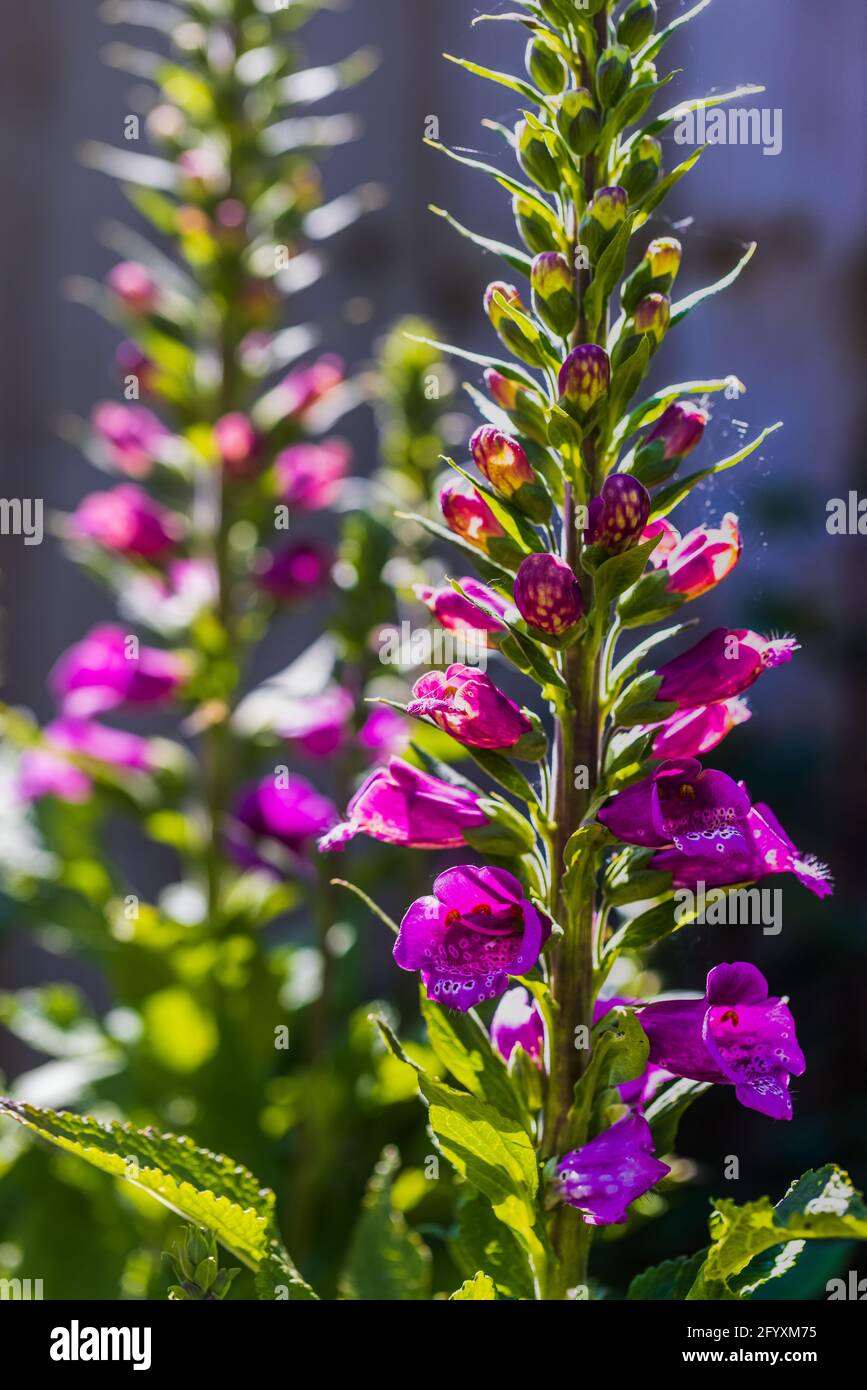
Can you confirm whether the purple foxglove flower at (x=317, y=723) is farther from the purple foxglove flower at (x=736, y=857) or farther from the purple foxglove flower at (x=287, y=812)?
the purple foxglove flower at (x=736, y=857)

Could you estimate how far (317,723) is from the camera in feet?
3.36

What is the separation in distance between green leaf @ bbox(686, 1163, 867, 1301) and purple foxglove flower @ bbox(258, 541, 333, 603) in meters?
0.74

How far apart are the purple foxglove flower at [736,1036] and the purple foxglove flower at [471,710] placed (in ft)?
0.37

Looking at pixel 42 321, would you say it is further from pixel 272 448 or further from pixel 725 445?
pixel 725 445

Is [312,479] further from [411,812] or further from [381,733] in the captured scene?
[411,812]

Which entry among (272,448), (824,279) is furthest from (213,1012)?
(824,279)

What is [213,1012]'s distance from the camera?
1.02 metres

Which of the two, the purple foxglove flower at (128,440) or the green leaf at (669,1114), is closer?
the green leaf at (669,1114)

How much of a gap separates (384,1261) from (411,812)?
24 cm

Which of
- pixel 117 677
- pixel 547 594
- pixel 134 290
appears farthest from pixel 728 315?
pixel 547 594

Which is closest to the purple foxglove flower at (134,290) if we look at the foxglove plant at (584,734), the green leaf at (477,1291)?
the foxglove plant at (584,734)

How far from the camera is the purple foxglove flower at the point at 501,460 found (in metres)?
0.49

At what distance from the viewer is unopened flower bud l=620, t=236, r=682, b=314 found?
50 cm
